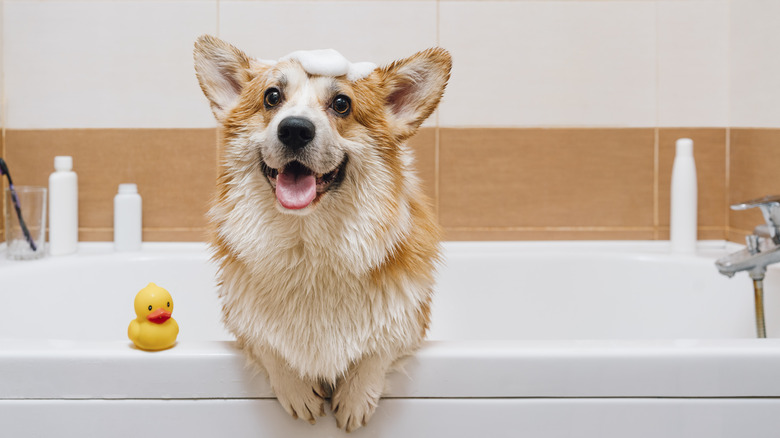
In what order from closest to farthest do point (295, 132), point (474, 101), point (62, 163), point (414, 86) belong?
point (295, 132) → point (414, 86) → point (62, 163) → point (474, 101)

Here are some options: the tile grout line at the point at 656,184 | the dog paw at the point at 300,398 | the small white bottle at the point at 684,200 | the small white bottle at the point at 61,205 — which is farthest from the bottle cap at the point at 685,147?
the small white bottle at the point at 61,205

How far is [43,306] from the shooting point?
4.83 feet

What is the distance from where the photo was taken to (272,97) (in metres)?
0.85

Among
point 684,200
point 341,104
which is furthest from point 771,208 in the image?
point 341,104

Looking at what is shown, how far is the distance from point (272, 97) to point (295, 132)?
0.38 feet

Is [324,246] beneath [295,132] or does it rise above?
beneath

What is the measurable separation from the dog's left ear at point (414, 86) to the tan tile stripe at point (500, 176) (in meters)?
0.82

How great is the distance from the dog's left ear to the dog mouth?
0.43 ft

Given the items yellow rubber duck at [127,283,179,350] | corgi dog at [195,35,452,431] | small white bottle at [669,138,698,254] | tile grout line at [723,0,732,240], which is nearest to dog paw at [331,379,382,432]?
corgi dog at [195,35,452,431]

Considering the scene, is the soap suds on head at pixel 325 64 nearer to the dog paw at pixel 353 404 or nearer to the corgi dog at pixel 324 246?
the corgi dog at pixel 324 246

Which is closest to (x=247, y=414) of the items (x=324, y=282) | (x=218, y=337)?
(x=324, y=282)

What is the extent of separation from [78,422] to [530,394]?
0.64 m

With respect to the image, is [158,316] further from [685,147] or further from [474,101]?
[685,147]

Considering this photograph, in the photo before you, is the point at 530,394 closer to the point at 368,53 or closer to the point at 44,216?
the point at 368,53
